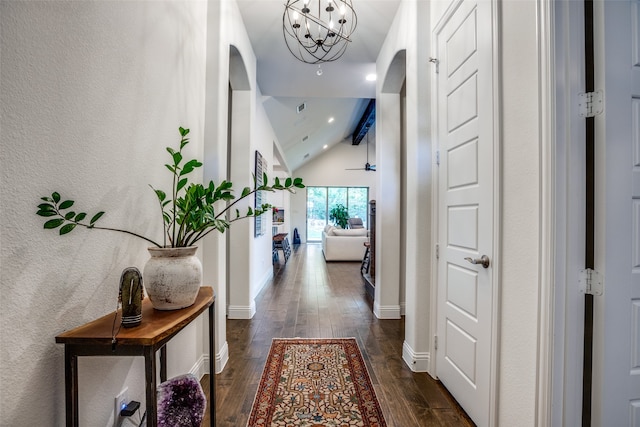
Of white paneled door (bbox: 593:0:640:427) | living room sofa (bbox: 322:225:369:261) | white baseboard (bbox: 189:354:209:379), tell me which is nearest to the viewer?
white paneled door (bbox: 593:0:640:427)

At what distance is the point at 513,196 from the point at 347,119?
25.0 ft

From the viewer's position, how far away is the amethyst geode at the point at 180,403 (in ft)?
4.02

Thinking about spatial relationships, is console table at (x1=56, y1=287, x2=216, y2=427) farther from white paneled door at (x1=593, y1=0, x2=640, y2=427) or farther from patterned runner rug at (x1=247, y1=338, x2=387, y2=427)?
white paneled door at (x1=593, y1=0, x2=640, y2=427)

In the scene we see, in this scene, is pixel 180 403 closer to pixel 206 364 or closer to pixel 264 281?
pixel 206 364

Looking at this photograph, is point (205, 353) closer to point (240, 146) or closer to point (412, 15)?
point (240, 146)

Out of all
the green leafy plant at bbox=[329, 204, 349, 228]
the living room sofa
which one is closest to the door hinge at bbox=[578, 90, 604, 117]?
the living room sofa

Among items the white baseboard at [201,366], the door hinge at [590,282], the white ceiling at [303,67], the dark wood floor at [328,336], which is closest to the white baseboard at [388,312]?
the dark wood floor at [328,336]

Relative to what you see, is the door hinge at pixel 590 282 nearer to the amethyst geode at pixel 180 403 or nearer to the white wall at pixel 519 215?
the white wall at pixel 519 215

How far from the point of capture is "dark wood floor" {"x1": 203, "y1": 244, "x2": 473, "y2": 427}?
1733mm

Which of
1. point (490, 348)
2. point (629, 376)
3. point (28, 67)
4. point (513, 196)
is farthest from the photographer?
point (490, 348)

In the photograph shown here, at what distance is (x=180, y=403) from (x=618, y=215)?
73.1 inches

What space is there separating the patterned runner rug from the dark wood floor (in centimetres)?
7

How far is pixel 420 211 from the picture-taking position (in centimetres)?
220

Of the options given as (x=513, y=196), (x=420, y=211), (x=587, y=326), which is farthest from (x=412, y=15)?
(x=587, y=326)
